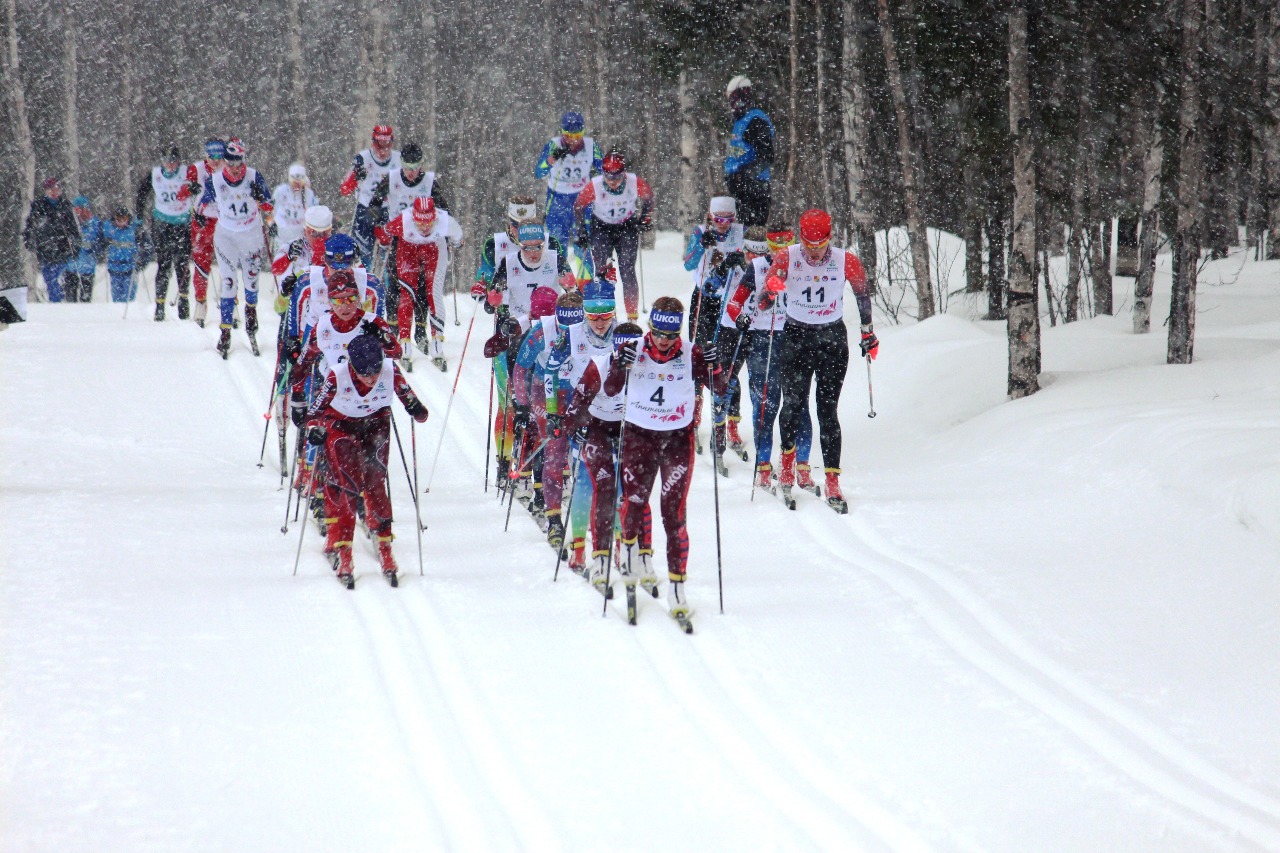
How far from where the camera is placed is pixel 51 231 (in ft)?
62.1

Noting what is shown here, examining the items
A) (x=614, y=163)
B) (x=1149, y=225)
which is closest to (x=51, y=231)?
(x=614, y=163)

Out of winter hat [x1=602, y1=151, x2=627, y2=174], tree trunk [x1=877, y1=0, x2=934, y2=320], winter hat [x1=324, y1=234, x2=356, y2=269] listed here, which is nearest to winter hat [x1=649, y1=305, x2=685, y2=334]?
winter hat [x1=324, y1=234, x2=356, y2=269]

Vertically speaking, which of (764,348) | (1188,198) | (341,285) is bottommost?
(764,348)

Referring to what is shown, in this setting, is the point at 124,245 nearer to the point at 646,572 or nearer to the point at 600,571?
the point at 600,571

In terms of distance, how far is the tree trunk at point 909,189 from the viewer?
659 inches

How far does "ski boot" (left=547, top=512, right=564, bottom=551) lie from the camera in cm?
885

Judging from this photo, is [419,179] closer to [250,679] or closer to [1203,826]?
[250,679]

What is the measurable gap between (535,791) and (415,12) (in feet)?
125

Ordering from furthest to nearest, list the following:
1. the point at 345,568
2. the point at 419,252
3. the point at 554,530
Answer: the point at 419,252, the point at 554,530, the point at 345,568

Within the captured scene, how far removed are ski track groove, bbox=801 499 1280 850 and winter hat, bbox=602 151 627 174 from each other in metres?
5.92

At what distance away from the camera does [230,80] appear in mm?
44469

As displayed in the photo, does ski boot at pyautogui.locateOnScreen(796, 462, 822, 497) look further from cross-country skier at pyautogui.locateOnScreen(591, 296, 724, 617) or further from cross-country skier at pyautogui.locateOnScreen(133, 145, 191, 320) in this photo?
cross-country skier at pyautogui.locateOnScreen(133, 145, 191, 320)

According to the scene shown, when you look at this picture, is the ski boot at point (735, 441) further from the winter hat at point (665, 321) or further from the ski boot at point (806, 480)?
the winter hat at point (665, 321)

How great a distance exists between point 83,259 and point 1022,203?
653 inches
